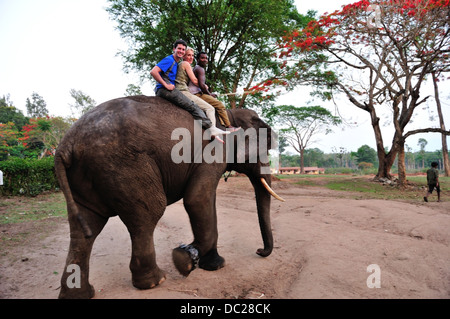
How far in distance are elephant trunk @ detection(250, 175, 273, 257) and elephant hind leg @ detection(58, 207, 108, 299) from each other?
8.05 feet

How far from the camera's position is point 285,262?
4.14 metres

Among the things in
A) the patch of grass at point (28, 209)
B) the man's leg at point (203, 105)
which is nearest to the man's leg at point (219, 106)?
the man's leg at point (203, 105)

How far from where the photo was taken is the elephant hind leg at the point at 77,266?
2.75m

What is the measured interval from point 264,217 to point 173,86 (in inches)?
94.9

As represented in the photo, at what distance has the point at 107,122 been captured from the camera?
2.86 meters

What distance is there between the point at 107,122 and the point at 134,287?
186cm

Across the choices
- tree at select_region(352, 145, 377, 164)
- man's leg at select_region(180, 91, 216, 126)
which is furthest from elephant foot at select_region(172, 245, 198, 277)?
tree at select_region(352, 145, 377, 164)

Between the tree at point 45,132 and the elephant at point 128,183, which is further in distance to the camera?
the tree at point 45,132

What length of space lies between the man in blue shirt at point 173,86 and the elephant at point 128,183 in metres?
0.16

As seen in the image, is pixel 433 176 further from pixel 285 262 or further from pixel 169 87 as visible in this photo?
pixel 169 87

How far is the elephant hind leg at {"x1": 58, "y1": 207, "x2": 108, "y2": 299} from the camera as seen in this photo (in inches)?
108

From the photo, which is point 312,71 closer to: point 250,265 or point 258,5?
point 258,5

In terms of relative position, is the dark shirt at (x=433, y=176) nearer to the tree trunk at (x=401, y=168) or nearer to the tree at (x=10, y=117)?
the tree trunk at (x=401, y=168)

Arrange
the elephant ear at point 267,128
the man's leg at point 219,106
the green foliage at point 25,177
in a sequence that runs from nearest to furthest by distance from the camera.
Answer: the man's leg at point 219,106, the elephant ear at point 267,128, the green foliage at point 25,177
